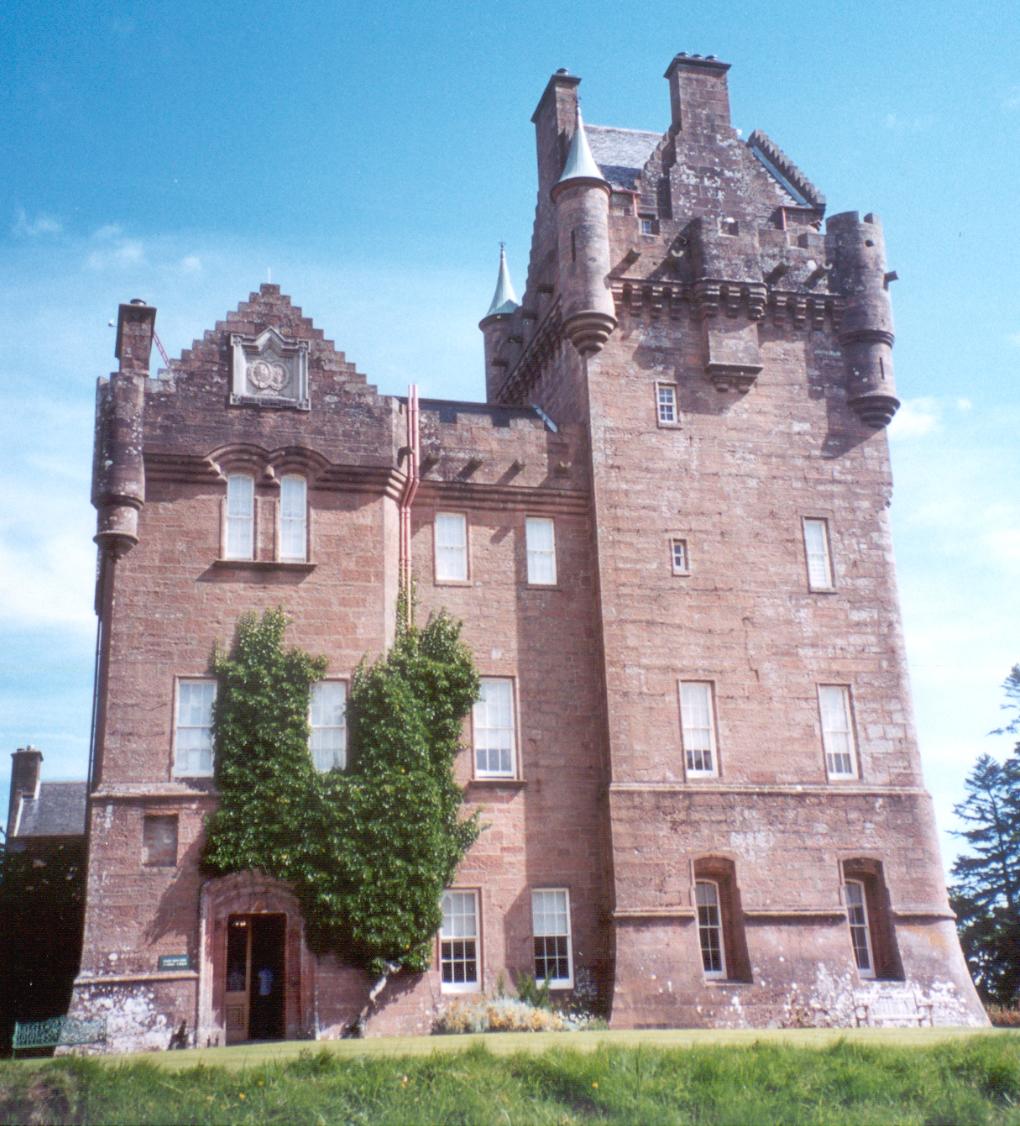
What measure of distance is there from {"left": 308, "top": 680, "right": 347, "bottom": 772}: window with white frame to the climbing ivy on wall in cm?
24

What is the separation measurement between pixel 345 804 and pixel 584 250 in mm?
13773

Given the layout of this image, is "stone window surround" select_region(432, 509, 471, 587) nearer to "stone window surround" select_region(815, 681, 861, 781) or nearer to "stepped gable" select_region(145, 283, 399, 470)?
"stepped gable" select_region(145, 283, 399, 470)

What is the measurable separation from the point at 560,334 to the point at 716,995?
15322 millimetres

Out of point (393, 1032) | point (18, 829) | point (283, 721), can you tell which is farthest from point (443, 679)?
point (18, 829)

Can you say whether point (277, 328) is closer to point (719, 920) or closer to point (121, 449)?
point (121, 449)

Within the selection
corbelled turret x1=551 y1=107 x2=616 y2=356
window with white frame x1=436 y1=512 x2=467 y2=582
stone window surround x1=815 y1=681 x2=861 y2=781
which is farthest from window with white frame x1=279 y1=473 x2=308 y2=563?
stone window surround x1=815 y1=681 x2=861 y2=781

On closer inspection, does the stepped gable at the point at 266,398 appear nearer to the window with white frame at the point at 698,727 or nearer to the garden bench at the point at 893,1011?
the window with white frame at the point at 698,727

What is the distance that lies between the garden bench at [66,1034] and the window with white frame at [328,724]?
604cm

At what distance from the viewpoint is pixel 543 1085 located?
16.8 m

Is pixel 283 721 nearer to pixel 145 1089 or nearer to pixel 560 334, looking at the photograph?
pixel 145 1089

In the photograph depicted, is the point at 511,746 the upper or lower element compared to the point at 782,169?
lower

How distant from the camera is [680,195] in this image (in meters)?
31.5

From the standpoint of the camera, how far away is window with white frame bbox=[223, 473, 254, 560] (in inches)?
1037

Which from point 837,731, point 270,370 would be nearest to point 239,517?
point 270,370
